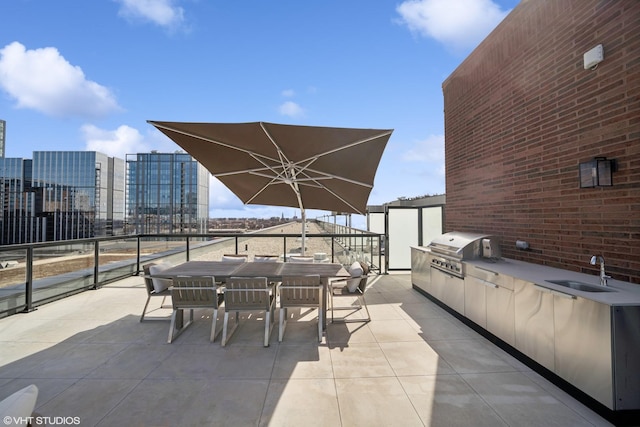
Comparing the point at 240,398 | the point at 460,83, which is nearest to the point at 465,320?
the point at 240,398

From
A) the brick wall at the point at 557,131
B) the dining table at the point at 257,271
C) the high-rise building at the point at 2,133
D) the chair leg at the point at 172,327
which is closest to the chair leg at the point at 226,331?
the dining table at the point at 257,271

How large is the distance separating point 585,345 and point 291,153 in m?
3.52

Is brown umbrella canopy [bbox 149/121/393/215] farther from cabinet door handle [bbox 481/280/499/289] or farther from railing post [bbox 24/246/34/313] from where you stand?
railing post [bbox 24/246/34/313]

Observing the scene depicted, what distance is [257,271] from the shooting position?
12.1 ft

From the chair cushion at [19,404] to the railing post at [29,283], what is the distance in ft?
15.0

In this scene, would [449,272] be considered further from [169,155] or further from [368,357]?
[169,155]

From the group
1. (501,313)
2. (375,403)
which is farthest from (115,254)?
(501,313)

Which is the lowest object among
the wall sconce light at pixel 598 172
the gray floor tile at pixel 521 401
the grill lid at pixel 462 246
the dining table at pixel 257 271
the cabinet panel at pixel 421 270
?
the gray floor tile at pixel 521 401

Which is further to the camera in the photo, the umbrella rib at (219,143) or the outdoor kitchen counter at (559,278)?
the umbrella rib at (219,143)

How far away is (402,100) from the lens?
7.59 metres

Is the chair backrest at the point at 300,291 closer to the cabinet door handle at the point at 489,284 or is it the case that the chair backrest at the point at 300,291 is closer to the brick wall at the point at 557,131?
the cabinet door handle at the point at 489,284

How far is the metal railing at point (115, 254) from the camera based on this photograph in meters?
4.11

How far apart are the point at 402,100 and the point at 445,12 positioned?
10.0 feet

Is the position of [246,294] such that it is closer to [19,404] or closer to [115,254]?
[19,404]
